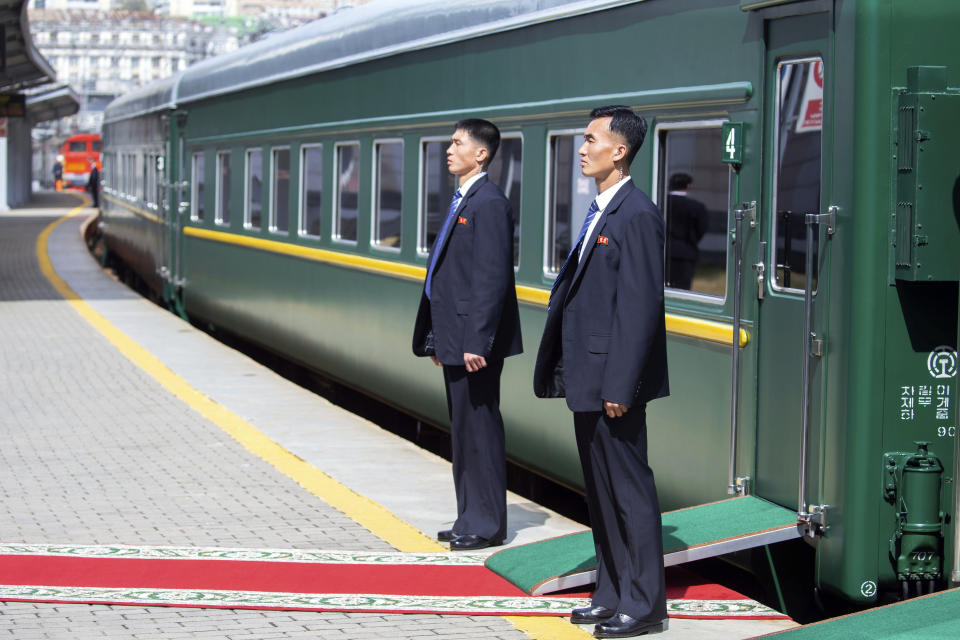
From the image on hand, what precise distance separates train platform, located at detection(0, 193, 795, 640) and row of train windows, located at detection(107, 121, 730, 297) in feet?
4.46

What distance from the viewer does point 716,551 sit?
571 centimetres

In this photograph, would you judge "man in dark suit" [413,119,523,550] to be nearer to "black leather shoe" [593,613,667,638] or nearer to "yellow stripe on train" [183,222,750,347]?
"yellow stripe on train" [183,222,750,347]

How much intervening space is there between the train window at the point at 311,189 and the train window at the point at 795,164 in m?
6.72

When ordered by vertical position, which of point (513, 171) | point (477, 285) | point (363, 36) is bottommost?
point (477, 285)

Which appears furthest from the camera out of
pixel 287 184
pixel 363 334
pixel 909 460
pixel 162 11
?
pixel 162 11

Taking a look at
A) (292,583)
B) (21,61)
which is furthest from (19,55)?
(292,583)

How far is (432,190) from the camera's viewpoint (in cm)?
983

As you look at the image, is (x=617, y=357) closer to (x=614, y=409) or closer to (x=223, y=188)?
(x=614, y=409)

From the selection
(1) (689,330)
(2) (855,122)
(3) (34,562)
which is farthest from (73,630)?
(2) (855,122)

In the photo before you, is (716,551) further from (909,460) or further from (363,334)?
(363,334)

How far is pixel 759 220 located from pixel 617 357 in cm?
123

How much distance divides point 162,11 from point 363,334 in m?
165

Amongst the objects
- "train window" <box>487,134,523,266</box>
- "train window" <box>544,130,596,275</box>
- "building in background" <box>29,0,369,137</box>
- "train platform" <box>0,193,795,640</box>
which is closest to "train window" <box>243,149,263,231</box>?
"train platform" <box>0,193,795,640</box>

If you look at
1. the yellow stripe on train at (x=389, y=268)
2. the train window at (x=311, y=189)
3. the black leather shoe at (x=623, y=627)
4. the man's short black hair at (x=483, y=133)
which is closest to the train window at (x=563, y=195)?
the yellow stripe on train at (x=389, y=268)
